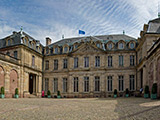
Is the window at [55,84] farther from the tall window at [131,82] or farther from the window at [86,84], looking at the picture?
the tall window at [131,82]

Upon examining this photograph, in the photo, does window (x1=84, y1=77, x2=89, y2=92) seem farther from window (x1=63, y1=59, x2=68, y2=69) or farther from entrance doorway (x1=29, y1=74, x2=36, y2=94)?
entrance doorway (x1=29, y1=74, x2=36, y2=94)

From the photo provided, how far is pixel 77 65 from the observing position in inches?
1164

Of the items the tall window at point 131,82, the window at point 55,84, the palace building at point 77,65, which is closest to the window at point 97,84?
the palace building at point 77,65

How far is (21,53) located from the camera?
2520 centimetres

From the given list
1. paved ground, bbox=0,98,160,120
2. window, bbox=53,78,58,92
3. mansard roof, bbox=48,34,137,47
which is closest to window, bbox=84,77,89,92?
window, bbox=53,78,58,92

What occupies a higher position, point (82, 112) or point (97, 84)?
point (82, 112)

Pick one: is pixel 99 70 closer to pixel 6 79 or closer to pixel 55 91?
pixel 55 91

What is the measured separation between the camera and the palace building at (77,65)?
2578 cm

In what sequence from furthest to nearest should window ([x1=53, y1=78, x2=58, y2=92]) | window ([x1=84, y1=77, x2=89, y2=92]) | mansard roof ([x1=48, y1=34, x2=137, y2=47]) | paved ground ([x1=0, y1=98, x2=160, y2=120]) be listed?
window ([x1=53, y1=78, x2=58, y2=92])
mansard roof ([x1=48, y1=34, x2=137, y2=47])
window ([x1=84, y1=77, x2=89, y2=92])
paved ground ([x1=0, y1=98, x2=160, y2=120])

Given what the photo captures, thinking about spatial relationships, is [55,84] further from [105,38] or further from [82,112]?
[82,112]

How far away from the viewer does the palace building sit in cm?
2578

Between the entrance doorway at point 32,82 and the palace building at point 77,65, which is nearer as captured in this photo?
the palace building at point 77,65

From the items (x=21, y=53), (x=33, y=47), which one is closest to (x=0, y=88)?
(x=21, y=53)

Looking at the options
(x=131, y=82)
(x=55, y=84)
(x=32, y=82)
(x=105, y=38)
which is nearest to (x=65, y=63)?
(x=55, y=84)
